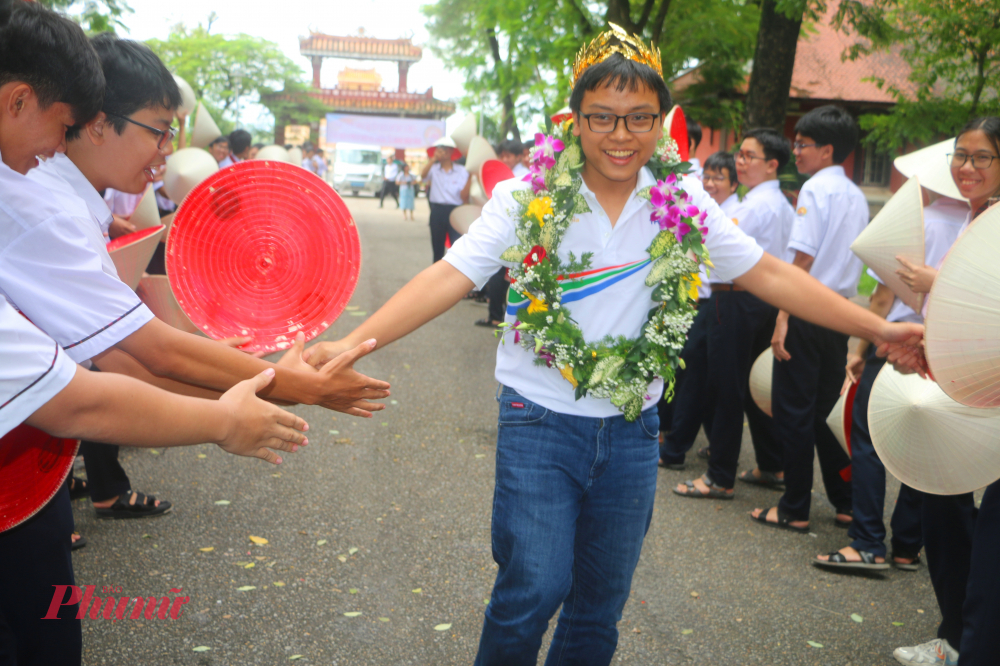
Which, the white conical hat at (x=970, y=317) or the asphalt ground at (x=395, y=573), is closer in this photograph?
the white conical hat at (x=970, y=317)

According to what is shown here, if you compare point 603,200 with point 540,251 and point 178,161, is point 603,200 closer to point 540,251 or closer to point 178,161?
point 540,251

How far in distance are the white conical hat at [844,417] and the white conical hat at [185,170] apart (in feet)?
14.2

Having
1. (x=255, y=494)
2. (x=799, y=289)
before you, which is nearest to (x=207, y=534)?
(x=255, y=494)

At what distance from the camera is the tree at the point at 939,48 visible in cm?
1080

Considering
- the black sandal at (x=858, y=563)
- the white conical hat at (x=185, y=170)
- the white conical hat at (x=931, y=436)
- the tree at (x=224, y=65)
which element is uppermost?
the tree at (x=224, y=65)

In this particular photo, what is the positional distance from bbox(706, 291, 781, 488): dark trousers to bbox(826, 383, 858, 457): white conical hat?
2.37 ft

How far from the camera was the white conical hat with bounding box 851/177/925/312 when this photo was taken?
3.16m

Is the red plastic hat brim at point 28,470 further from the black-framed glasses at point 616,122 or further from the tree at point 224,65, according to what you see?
the tree at point 224,65

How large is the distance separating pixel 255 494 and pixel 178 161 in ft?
8.75

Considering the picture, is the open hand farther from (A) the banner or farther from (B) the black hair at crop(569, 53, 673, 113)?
(A) the banner

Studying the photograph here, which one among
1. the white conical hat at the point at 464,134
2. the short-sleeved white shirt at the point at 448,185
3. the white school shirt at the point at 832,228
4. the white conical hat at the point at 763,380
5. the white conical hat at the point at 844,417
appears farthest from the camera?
the short-sleeved white shirt at the point at 448,185

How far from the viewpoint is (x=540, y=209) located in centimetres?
244

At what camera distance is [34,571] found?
2.02 m

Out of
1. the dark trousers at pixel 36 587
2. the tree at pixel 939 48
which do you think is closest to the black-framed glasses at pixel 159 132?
the dark trousers at pixel 36 587
